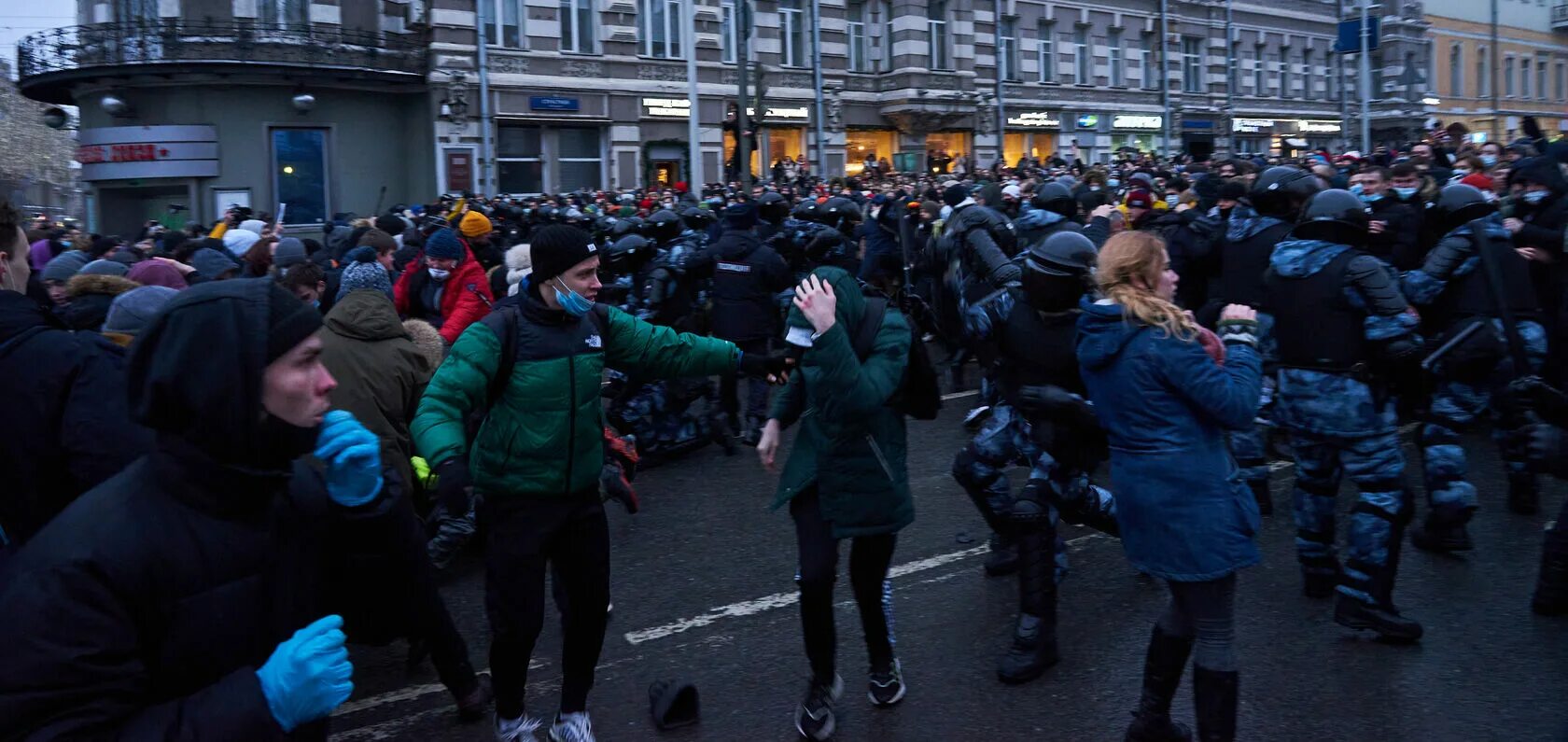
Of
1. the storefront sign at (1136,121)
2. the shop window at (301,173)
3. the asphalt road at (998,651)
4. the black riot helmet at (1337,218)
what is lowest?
the asphalt road at (998,651)

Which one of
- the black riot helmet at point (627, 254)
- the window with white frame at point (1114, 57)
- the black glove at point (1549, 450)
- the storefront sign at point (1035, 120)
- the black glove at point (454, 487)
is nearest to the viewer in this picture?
the black glove at point (454, 487)

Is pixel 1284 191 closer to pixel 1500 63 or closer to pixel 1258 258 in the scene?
pixel 1258 258

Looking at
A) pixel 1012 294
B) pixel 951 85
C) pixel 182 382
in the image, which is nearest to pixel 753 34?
pixel 951 85

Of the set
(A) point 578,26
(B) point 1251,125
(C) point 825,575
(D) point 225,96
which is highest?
(A) point 578,26

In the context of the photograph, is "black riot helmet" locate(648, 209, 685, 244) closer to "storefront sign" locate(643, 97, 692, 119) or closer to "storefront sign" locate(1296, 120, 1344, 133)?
"storefront sign" locate(643, 97, 692, 119)

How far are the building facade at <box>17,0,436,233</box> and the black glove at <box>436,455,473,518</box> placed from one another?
23.2m

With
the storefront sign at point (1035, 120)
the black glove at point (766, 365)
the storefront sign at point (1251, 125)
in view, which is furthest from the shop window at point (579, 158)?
the storefront sign at point (1251, 125)

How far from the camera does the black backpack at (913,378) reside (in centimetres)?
427

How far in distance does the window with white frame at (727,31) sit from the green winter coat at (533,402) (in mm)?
Answer: 27264

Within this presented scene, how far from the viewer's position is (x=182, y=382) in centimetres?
193

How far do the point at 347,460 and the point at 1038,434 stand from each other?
9.96 ft

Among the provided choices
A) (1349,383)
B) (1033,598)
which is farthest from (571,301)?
(1349,383)

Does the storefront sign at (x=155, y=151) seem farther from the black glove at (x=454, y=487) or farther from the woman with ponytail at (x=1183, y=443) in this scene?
the woman with ponytail at (x=1183, y=443)

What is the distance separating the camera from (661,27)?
3000cm
